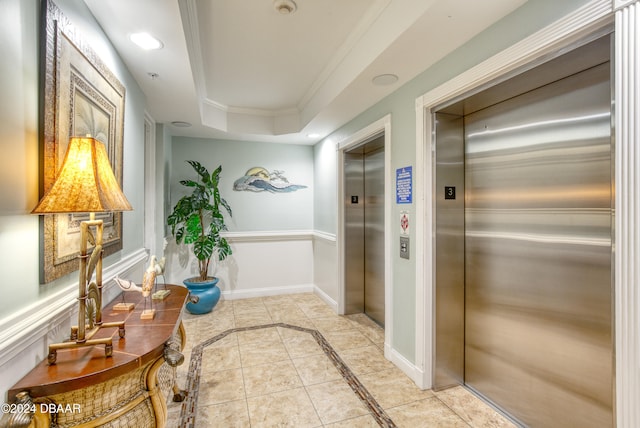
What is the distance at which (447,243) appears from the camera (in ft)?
7.25

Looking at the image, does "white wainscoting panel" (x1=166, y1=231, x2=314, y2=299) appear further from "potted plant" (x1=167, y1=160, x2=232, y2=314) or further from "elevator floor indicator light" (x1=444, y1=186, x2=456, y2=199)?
"elevator floor indicator light" (x1=444, y1=186, x2=456, y2=199)

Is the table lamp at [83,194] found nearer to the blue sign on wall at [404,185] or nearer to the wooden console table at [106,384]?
the wooden console table at [106,384]

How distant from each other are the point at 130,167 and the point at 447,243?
97.0 inches

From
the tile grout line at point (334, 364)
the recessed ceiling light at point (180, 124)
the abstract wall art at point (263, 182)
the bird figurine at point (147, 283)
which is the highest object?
the recessed ceiling light at point (180, 124)

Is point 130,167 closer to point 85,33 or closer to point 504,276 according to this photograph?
point 85,33

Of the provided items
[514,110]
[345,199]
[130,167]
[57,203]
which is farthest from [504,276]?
[130,167]

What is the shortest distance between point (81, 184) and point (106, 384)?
727mm

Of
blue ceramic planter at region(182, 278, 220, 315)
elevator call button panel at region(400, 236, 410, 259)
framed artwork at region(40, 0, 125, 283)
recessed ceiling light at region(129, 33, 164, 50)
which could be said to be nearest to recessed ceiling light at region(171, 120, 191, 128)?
recessed ceiling light at region(129, 33, 164, 50)

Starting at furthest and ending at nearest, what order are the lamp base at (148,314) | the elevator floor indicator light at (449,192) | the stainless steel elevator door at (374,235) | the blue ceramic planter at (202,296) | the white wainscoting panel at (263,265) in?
the white wainscoting panel at (263,265) < the blue ceramic planter at (202,296) < the stainless steel elevator door at (374,235) < the elevator floor indicator light at (449,192) < the lamp base at (148,314)

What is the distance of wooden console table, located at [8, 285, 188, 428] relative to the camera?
96cm

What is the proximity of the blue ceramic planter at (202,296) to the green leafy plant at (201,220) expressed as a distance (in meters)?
0.16

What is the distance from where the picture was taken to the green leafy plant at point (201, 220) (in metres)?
3.88

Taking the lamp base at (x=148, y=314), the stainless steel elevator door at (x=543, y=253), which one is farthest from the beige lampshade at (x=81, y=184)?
the stainless steel elevator door at (x=543, y=253)

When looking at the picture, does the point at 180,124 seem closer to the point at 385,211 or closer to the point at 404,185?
the point at 385,211
